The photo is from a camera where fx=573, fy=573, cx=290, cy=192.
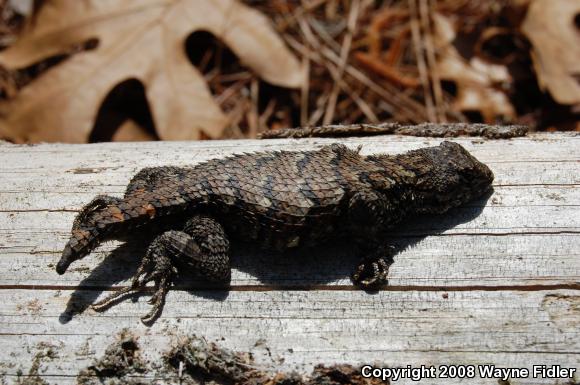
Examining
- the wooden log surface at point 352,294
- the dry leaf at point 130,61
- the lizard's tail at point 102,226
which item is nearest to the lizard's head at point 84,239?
the lizard's tail at point 102,226

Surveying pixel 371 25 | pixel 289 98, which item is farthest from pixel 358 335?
pixel 371 25

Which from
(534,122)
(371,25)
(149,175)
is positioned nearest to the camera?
(149,175)

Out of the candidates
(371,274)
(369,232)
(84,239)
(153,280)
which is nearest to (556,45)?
(369,232)

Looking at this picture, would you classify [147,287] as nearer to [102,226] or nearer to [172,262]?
[172,262]

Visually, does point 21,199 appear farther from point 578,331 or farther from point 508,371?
point 578,331

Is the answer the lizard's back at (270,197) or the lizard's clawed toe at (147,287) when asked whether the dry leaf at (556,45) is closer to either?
the lizard's back at (270,197)

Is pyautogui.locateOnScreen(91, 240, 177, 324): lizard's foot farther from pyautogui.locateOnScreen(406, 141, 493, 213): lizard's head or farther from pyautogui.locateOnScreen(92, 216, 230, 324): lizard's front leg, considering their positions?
pyautogui.locateOnScreen(406, 141, 493, 213): lizard's head
